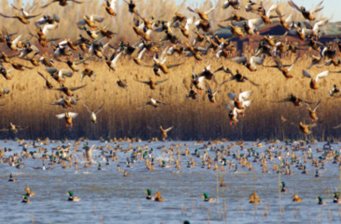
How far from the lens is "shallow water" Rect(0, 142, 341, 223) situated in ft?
69.7

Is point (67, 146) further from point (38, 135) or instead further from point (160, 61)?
Result: point (160, 61)

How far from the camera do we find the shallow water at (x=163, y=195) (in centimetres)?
2125

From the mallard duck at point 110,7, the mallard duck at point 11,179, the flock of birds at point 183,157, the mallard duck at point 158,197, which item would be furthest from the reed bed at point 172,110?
the mallard duck at point 110,7

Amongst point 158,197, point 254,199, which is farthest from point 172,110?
point 254,199

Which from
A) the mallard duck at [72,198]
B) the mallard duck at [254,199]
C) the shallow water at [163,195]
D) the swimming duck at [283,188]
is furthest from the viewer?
the swimming duck at [283,188]

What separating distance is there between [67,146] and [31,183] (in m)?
7.36

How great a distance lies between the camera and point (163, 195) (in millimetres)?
25188

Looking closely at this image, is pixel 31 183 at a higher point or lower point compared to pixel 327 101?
lower

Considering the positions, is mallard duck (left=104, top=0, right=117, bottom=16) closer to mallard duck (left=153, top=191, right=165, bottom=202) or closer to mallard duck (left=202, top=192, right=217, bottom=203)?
mallard duck (left=153, top=191, right=165, bottom=202)

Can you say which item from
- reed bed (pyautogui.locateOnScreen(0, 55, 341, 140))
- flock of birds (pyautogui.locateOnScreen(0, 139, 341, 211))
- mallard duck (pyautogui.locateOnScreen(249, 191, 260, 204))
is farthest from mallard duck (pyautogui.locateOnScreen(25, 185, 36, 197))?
reed bed (pyautogui.locateOnScreen(0, 55, 341, 140))

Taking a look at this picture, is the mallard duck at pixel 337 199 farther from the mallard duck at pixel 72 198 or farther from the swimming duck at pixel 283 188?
the mallard duck at pixel 72 198

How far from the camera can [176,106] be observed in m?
37.9

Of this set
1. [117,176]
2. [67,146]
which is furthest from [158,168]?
[67,146]

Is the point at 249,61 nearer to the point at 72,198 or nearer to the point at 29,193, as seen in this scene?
the point at 72,198
